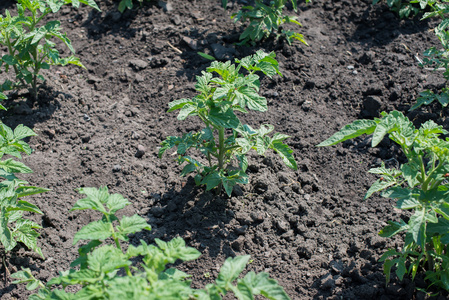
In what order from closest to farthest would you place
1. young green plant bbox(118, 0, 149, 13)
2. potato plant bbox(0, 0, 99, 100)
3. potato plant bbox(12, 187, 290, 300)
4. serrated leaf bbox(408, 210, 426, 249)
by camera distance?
potato plant bbox(12, 187, 290, 300) → serrated leaf bbox(408, 210, 426, 249) → potato plant bbox(0, 0, 99, 100) → young green plant bbox(118, 0, 149, 13)

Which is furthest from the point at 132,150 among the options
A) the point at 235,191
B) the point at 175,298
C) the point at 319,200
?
the point at 175,298

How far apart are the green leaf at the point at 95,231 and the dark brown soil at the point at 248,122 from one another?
1.03 metres

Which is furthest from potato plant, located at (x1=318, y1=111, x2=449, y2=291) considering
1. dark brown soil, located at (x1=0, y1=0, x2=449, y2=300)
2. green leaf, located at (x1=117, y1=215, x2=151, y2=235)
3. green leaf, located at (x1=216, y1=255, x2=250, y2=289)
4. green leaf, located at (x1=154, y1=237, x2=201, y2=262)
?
green leaf, located at (x1=117, y1=215, x2=151, y2=235)

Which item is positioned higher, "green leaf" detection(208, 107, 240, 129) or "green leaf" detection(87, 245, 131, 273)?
"green leaf" detection(208, 107, 240, 129)

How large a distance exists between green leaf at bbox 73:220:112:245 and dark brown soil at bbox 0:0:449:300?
1.03 m

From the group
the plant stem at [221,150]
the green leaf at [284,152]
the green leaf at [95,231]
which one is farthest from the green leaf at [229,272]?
the plant stem at [221,150]

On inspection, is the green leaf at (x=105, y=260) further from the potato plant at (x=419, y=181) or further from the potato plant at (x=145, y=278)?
the potato plant at (x=419, y=181)

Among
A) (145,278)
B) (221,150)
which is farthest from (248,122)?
(145,278)

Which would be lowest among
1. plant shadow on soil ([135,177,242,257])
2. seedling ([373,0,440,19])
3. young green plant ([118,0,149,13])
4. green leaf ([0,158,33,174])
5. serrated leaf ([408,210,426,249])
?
plant shadow on soil ([135,177,242,257])

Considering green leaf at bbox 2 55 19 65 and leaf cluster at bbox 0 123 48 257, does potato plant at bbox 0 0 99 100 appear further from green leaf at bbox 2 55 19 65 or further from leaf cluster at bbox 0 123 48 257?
leaf cluster at bbox 0 123 48 257

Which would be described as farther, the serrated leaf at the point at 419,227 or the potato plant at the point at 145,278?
the serrated leaf at the point at 419,227

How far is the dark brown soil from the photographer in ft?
10.6

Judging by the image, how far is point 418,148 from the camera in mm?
2449

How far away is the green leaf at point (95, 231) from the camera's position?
7.30 ft
